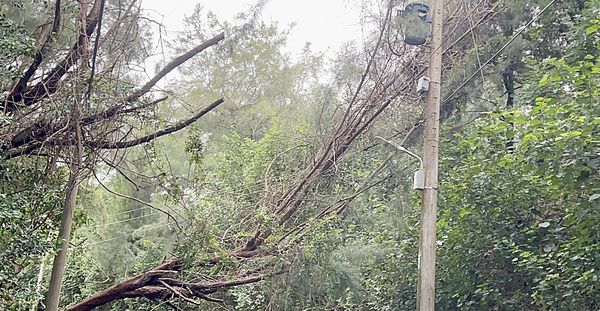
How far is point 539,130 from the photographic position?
513cm

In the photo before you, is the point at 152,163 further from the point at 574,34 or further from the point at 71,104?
the point at 574,34

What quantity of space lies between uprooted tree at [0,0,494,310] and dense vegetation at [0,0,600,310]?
21mm

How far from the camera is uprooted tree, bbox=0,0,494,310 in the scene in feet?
16.5

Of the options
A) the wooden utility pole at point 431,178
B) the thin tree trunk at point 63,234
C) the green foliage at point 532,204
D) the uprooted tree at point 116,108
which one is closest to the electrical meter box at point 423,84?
the wooden utility pole at point 431,178

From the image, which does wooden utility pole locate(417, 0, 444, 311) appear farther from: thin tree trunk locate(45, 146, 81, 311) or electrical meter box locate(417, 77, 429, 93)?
thin tree trunk locate(45, 146, 81, 311)

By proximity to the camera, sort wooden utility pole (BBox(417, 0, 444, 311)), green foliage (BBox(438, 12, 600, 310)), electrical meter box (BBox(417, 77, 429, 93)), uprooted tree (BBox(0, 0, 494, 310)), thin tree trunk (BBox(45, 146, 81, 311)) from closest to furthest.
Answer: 1. green foliage (BBox(438, 12, 600, 310))
2. wooden utility pole (BBox(417, 0, 444, 311))
3. uprooted tree (BBox(0, 0, 494, 310))
4. electrical meter box (BBox(417, 77, 429, 93))
5. thin tree trunk (BBox(45, 146, 81, 311))

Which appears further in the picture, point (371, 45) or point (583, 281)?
point (371, 45)

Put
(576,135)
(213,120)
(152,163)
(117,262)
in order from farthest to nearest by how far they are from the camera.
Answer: (117,262) → (213,120) → (152,163) → (576,135)

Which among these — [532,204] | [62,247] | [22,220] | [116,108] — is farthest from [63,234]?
[532,204]

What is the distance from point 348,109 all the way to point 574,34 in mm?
2484

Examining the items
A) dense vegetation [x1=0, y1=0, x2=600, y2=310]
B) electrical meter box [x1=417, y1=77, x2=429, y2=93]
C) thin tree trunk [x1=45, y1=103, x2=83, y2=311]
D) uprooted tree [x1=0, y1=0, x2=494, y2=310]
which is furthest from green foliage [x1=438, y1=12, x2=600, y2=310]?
thin tree trunk [x1=45, y1=103, x2=83, y2=311]

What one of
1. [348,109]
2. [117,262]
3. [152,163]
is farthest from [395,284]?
[117,262]

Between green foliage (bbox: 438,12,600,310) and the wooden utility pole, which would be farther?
the wooden utility pole

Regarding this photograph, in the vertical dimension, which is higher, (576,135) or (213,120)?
(213,120)
